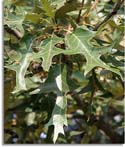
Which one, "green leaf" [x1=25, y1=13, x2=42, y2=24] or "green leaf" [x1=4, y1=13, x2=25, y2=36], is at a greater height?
"green leaf" [x1=25, y1=13, x2=42, y2=24]

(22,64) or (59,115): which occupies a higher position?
(22,64)

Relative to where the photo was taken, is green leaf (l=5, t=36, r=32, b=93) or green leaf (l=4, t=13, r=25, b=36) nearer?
green leaf (l=5, t=36, r=32, b=93)

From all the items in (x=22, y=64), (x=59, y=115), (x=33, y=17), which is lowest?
(x=59, y=115)

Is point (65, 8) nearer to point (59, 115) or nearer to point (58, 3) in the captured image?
point (58, 3)

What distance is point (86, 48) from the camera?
1.24 m

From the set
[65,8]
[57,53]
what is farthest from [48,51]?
[65,8]

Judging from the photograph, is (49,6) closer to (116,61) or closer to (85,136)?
(116,61)

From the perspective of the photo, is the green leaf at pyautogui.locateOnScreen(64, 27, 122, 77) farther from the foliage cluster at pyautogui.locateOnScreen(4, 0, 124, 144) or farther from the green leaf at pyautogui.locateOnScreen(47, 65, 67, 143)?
the green leaf at pyautogui.locateOnScreen(47, 65, 67, 143)

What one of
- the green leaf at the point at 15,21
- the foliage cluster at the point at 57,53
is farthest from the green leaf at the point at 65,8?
the green leaf at the point at 15,21

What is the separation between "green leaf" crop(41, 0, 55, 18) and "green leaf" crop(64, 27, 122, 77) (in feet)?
0.23

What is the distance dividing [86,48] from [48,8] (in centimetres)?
14

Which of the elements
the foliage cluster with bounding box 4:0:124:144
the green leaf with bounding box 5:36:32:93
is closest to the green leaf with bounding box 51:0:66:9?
the foliage cluster with bounding box 4:0:124:144

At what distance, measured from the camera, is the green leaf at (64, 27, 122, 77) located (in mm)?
1193

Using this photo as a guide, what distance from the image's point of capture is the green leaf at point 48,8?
1200 mm
